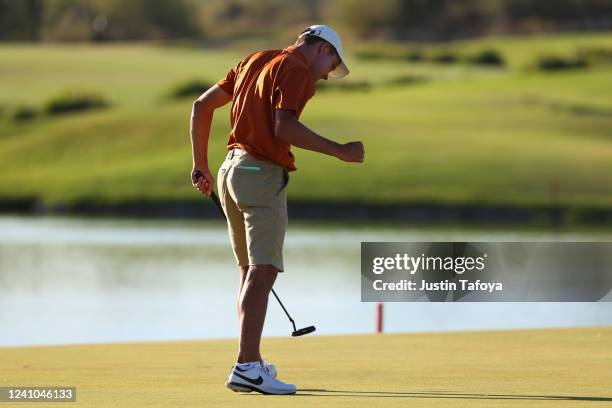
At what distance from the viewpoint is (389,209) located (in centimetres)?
5500

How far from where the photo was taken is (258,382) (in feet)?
24.3

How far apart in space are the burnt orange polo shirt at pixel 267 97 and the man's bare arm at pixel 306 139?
55mm

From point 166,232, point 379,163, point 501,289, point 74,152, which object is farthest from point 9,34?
point 501,289

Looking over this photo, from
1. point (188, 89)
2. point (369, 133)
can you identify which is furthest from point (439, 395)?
point (188, 89)

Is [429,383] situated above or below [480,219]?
below

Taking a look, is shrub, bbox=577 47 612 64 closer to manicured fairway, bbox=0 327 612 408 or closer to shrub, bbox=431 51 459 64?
shrub, bbox=431 51 459 64

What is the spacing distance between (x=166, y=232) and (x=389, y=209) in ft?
55.4

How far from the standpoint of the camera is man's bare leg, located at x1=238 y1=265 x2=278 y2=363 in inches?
296

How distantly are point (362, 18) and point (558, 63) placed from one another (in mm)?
42161

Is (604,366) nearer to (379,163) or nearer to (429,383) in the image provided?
(429,383)

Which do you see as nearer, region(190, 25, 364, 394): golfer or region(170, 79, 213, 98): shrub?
region(190, 25, 364, 394): golfer

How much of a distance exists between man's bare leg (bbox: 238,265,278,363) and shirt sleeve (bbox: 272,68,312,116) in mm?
817

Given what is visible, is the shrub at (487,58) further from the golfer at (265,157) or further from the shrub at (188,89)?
the golfer at (265,157)

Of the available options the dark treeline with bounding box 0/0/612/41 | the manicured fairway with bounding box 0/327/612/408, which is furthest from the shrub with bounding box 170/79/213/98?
the manicured fairway with bounding box 0/327/612/408
